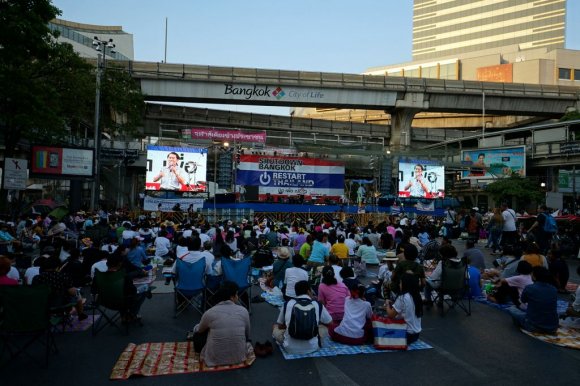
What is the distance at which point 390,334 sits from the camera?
20.8ft

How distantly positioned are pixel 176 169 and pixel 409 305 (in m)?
23.8

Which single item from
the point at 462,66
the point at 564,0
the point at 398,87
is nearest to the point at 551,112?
the point at 398,87

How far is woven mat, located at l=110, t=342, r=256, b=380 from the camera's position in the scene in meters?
5.42

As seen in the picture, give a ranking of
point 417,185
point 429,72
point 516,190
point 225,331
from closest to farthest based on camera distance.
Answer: point 225,331 < point 417,185 < point 516,190 < point 429,72

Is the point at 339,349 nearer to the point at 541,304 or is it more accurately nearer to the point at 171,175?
the point at 541,304

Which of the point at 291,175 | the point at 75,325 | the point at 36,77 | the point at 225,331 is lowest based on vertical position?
the point at 75,325

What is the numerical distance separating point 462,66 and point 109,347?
259 ft

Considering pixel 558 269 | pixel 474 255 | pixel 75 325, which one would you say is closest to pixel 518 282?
pixel 474 255

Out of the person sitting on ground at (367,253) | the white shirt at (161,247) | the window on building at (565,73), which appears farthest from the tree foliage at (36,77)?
the window on building at (565,73)

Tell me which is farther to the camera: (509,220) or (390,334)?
(509,220)

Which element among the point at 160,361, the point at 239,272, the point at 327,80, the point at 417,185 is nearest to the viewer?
the point at 160,361

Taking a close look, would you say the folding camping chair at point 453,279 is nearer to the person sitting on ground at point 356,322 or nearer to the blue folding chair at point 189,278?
the person sitting on ground at point 356,322

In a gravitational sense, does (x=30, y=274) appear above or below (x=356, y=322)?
above

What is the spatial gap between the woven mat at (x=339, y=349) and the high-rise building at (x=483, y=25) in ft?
292
